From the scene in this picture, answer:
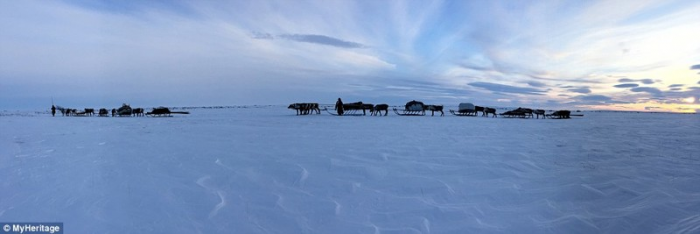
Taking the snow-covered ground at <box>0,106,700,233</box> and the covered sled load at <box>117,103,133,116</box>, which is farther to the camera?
the covered sled load at <box>117,103,133,116</box>

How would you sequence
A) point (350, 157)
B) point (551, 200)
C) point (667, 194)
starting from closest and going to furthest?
point (551, 200), point (667, 194), point (350, 157)

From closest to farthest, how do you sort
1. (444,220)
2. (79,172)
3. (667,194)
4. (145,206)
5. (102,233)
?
(102,233) < (444,220) < (145,206) < (667,194) < (79,172)

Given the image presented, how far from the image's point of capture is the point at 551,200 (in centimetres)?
372

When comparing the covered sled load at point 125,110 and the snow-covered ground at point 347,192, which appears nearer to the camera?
the snow-covered ground at point 347,192

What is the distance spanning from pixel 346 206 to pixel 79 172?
4.05m

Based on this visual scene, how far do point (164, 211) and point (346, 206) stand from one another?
5.89 ft

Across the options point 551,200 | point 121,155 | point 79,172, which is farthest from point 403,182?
point 121,155

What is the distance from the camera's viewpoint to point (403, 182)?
14.1 feet

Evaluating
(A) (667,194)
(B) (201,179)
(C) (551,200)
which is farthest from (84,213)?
(A) (667,194)

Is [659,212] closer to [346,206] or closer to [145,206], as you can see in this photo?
[346,206]

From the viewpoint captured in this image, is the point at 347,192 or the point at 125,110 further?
the point at 125,110

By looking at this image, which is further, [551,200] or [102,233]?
[551,200]

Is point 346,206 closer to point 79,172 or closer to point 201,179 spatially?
point 201,179

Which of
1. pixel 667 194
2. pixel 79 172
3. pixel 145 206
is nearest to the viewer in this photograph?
pixel 145 206
